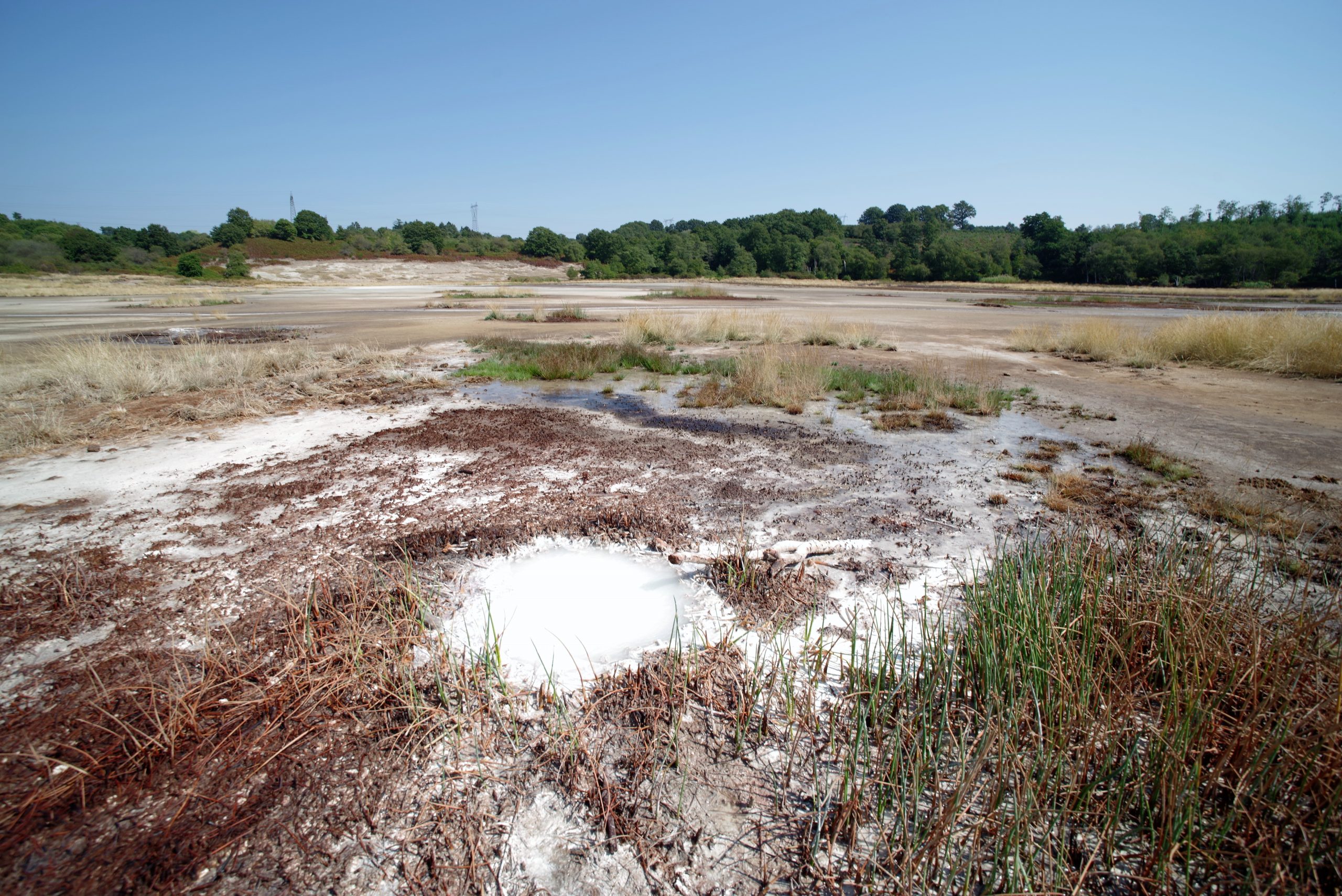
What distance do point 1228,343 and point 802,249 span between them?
3932 inches

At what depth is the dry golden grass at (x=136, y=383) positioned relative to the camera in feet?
28.5

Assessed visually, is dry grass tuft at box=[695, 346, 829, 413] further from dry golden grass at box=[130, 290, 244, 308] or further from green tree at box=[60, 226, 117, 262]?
green tree at box=[60, 226, 117, 262]

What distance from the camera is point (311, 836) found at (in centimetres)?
246

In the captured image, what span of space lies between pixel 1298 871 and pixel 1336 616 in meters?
1.46

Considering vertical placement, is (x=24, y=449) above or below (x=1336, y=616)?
below

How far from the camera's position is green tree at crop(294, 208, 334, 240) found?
328ft

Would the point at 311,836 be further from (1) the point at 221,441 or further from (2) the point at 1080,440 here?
(2) the point at 1080,440

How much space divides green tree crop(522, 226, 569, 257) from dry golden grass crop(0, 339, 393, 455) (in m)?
93.6

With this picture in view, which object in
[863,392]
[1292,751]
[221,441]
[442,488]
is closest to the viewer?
[1292,751]

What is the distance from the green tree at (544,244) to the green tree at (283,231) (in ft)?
115

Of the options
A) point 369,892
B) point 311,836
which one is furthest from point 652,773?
point 311,836

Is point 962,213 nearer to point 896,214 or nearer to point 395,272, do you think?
point 896,214

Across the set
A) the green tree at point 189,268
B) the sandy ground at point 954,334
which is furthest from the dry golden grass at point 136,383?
the green tree at point 189,268

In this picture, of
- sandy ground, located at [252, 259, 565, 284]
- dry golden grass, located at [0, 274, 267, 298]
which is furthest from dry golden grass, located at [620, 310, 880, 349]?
sandy ground, located at [252, 259, 565, 284]
